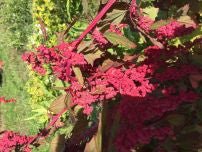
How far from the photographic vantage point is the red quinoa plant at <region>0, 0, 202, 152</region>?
4.54 ft

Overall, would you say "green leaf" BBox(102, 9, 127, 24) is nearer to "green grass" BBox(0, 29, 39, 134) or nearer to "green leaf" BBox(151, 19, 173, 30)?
"green leaf" BBox(151, 19, 173, 30)

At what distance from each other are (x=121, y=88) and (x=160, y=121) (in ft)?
0.55

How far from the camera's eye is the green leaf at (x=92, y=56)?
146 cm

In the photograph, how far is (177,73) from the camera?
4.86 feet

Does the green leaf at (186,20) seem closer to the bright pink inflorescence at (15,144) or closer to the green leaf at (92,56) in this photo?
the green leaf at (92,56)

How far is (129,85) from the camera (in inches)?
56.9

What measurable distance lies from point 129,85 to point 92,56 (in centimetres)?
16

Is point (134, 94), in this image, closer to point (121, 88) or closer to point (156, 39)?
point (121, 88)

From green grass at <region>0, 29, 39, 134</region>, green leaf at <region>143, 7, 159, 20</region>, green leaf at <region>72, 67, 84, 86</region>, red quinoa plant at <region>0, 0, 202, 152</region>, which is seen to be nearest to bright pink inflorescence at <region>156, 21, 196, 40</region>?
red quinoa plant at <region>0, 0, 202, 152</region>

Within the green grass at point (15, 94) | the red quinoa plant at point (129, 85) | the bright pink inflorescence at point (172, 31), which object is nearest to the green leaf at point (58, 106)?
the red quinoa plant at point (129, 85)

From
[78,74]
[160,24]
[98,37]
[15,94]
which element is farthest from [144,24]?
[15,94]

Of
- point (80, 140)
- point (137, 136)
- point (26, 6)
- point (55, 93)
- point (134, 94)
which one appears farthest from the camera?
point (26, 6)

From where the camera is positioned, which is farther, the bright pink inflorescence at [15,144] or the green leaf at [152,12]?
the green leaf at [152,12]

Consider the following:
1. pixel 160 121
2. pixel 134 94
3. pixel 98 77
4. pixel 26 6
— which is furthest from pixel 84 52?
pixel 26 6
